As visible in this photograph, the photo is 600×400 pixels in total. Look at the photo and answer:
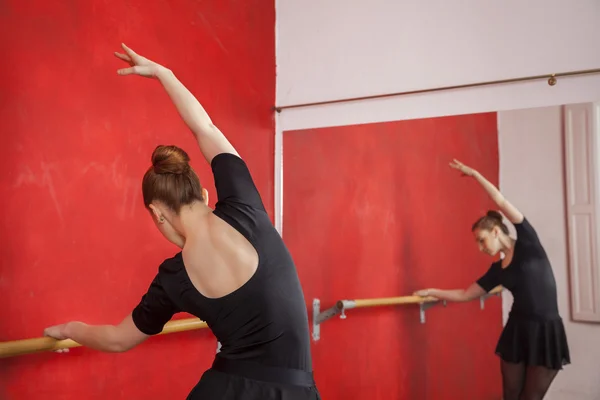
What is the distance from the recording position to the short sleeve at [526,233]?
6.31 feet

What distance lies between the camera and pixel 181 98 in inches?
59.6

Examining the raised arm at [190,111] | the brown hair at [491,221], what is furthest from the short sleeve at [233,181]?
the brown hair at [491,221]

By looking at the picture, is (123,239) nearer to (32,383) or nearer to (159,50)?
(32,383)

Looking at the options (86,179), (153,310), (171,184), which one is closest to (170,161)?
(171,184)

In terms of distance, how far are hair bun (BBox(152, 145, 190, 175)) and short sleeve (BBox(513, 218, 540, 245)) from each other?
1.06 metres

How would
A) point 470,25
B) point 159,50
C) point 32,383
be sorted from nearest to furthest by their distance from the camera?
point 32,383 → point 159,50 → point 470,25

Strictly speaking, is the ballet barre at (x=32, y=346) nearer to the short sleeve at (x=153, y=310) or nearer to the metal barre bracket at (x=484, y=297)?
the short sleeve at (x=153, y=310)

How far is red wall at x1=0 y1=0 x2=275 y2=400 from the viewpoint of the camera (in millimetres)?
1640

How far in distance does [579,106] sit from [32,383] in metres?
1.77

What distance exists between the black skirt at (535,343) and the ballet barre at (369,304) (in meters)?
0.12

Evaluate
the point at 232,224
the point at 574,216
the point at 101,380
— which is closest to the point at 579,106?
the point at 574,216

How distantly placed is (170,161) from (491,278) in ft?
3.58

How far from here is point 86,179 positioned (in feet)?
5.98

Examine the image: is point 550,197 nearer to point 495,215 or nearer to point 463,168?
point 495,215
